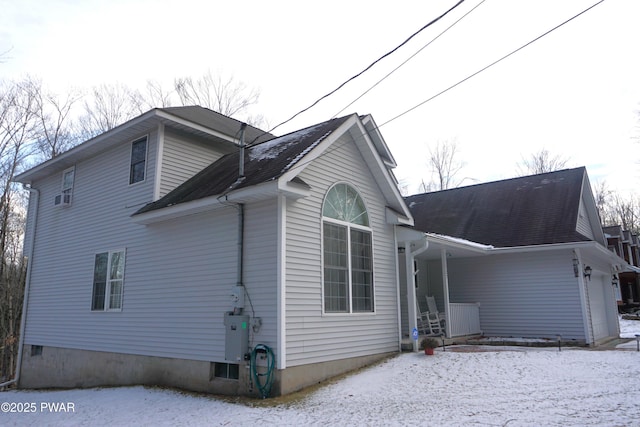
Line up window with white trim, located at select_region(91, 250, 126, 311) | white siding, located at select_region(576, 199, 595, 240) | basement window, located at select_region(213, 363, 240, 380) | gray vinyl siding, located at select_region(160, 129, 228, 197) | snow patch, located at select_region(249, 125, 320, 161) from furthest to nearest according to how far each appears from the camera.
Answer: white siding, located at select_region(576, 199, 595, 240), window with white trim, located at select_region(91, 250, 126, 311), gray vinyl siding, located at select_region(160, 129, 228, 197), snow patch, located at select_region(249, 125, 320, 161), basement window, located at select_region(213, 363, 240, 380)

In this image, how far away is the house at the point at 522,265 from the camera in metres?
12.8

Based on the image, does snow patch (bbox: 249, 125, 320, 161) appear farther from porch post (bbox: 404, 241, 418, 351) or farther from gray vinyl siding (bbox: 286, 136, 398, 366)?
porch post (bbox: 404, 241, 418, 351)

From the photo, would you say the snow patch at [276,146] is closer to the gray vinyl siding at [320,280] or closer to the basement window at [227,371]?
the gray vinyl siding at [320,280]

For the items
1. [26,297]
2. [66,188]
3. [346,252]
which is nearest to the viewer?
[346,252]

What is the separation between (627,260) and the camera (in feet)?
94.3

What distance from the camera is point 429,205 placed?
18.8 meters

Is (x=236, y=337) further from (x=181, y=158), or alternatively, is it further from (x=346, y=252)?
(x=181, y=158)

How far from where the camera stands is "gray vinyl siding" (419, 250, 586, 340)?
42.9 feet

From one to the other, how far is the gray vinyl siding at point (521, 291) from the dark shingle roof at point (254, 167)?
22.6 feet

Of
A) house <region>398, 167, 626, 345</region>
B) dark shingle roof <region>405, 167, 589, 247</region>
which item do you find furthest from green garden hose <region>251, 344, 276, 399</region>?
dark shingle roof <region>405, 167, 589, 247</region>

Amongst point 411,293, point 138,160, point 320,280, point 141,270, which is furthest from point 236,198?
point 411,293

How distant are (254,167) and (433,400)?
5.31m

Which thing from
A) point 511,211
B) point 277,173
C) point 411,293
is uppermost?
point 511,211

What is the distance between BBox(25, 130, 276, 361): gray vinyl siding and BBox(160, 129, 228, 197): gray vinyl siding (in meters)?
0.32
